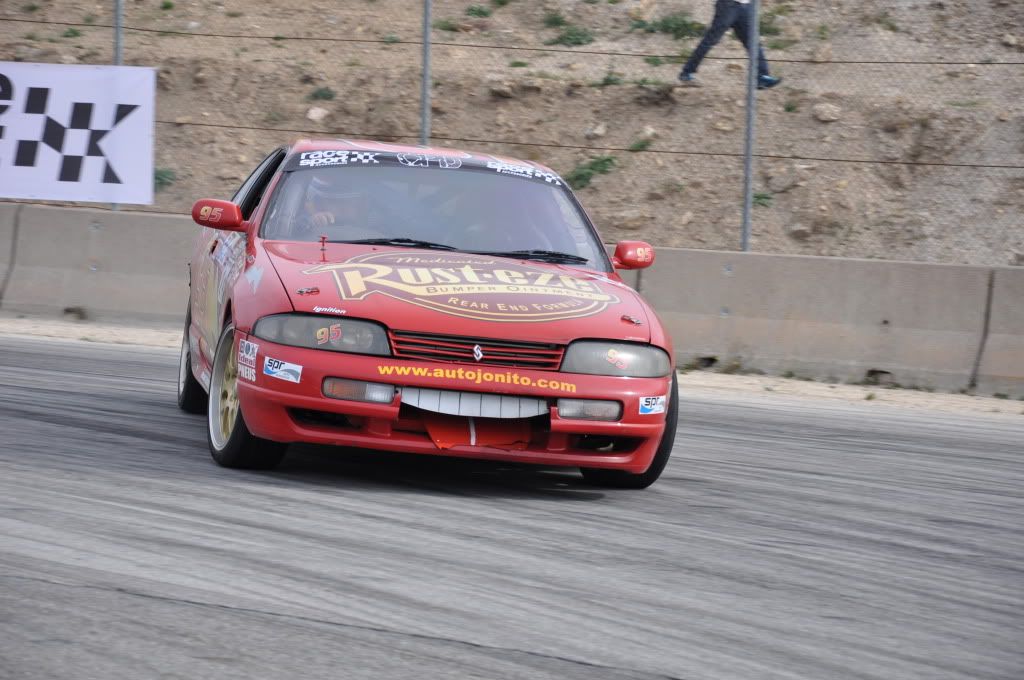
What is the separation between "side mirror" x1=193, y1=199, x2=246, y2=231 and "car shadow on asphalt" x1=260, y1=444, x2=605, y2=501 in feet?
3.42

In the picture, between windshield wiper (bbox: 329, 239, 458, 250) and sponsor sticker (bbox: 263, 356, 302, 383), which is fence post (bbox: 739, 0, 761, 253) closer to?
windshield wiper (bbox: 329, 239, 458, 250)

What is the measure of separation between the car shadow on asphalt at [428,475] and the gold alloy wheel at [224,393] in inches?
11.3

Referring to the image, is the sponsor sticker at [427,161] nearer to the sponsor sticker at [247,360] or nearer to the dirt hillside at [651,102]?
the sponsor sticker at [247,360]

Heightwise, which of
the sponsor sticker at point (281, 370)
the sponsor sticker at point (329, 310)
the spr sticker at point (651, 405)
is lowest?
the spr sticker at point (651, 405)

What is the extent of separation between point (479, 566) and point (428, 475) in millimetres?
1710

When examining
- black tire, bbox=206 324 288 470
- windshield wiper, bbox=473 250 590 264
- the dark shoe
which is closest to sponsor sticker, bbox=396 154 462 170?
windshield wiper, bbox=473 250 590 264

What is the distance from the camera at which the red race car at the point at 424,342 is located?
555 centimetres

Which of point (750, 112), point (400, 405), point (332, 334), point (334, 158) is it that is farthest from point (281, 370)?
point (750, 112)

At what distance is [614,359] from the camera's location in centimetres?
579

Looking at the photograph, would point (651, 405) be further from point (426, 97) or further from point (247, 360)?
point (426, 97)

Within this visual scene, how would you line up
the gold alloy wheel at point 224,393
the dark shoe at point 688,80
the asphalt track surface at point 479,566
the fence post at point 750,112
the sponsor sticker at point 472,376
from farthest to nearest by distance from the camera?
1. the dark shoe at point 688,80
2. the fence post at point 750,112
3. the gold alloy wheel at point 224,393
4. the sponsor sticker at point 472,376
5. the asphalt track surface at point 479,566

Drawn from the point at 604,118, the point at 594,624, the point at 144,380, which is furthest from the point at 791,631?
the point at 604,118

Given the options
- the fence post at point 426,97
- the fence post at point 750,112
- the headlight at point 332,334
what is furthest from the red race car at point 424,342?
the fence post at point 426,97

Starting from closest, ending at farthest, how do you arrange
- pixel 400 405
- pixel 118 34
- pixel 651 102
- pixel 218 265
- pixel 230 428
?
pixel 400 405
pixel 230 428
pixel 218 265
pixel 118 34
pixel 651 102
